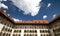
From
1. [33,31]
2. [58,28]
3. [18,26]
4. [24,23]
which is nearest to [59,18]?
[58,28]

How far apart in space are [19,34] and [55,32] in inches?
717

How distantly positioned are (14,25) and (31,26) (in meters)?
9.72

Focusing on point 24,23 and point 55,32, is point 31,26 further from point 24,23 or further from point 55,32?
point 55,32

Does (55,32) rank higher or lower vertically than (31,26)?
lower

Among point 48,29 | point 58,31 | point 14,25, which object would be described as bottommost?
point 58,31

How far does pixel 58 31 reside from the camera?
34.7 metres

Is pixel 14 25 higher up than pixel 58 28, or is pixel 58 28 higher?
A: pixel 14 25

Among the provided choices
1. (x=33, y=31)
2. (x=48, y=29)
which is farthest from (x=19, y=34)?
(x=48, y=29)

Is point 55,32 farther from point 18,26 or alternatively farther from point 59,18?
point 18,26

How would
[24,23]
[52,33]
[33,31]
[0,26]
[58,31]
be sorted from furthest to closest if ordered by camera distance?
[24,23] → [33,31] → [52,33] → [58,31] → [0,26]

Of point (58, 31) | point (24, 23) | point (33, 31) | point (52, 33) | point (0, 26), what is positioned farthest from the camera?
point (24, 23)

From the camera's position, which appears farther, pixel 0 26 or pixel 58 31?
pixel 58 31

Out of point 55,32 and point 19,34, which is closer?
point 55,32

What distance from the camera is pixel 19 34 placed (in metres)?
40.5
